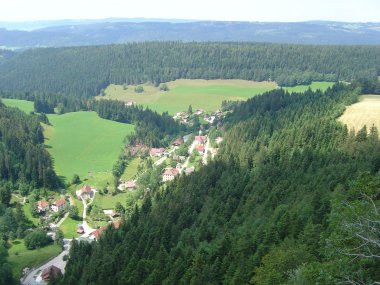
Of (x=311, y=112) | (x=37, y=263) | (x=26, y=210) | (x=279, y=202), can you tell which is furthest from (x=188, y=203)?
(x=311, y=112)

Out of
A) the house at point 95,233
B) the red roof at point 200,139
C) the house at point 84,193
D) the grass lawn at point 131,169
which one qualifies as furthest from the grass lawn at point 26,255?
the red roof at point 200,139

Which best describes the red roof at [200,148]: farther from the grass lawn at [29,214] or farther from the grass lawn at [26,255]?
the grass lawn at [26,255]

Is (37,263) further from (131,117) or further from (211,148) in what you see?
Result: (131,117)

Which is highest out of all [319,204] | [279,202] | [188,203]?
[319,204]

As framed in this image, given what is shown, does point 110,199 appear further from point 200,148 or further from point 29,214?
point 200,148

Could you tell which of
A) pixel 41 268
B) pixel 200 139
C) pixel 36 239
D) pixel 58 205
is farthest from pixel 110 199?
pixel 200 139

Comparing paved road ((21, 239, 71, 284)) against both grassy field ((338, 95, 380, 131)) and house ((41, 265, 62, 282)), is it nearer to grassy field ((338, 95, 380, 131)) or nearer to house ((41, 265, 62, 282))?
house ((41, 265, 62, 282))
